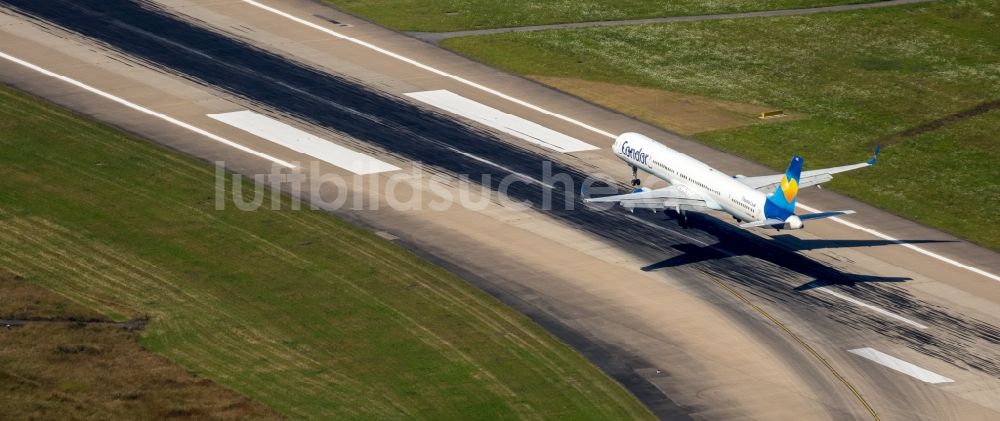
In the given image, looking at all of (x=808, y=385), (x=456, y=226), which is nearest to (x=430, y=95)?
(x=456, y=226)

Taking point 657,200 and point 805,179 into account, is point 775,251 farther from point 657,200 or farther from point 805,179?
point 657,200

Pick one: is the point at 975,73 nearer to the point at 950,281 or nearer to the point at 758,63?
the point at 758,63

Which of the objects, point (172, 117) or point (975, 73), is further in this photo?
point (975, 73)

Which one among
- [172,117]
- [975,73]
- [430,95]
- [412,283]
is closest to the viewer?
[412,283]

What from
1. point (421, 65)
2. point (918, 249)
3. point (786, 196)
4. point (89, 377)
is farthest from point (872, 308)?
point (421, 65)

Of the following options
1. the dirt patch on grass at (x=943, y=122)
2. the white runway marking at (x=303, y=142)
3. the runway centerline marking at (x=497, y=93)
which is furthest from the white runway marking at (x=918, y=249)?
the white runway marking at (x=303, y=142)

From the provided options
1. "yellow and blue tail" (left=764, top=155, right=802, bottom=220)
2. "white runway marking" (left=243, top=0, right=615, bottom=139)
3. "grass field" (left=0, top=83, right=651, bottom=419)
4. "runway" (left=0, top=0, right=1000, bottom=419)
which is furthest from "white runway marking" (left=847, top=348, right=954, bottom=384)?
"white runway marking" (left=243, top=0, right=615, bottom=139)
